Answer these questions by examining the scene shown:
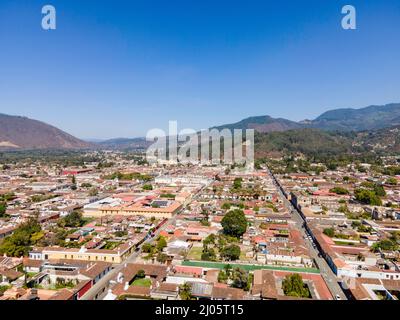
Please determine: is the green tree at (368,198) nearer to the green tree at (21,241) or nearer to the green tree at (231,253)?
the green tree at (231,253)

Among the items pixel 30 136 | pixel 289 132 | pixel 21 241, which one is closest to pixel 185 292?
pixel 21 241

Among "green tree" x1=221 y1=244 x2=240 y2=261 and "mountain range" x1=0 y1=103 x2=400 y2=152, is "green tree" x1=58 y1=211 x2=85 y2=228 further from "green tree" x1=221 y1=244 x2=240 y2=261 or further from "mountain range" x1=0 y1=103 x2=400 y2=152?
"mountain range" x1=0 y1=103 x2=400 y2=152

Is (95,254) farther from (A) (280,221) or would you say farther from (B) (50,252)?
(A) (280,221)

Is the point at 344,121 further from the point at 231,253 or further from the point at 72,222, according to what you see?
the point at 231,253

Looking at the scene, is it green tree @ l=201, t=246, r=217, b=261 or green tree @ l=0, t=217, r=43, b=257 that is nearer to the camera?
green tree @ l=201, t=246, r=217, b=261

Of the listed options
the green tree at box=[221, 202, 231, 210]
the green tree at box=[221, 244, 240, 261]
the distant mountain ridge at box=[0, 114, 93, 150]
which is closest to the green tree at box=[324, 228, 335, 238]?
the green tree at box=[221, 244, 240, 261]
